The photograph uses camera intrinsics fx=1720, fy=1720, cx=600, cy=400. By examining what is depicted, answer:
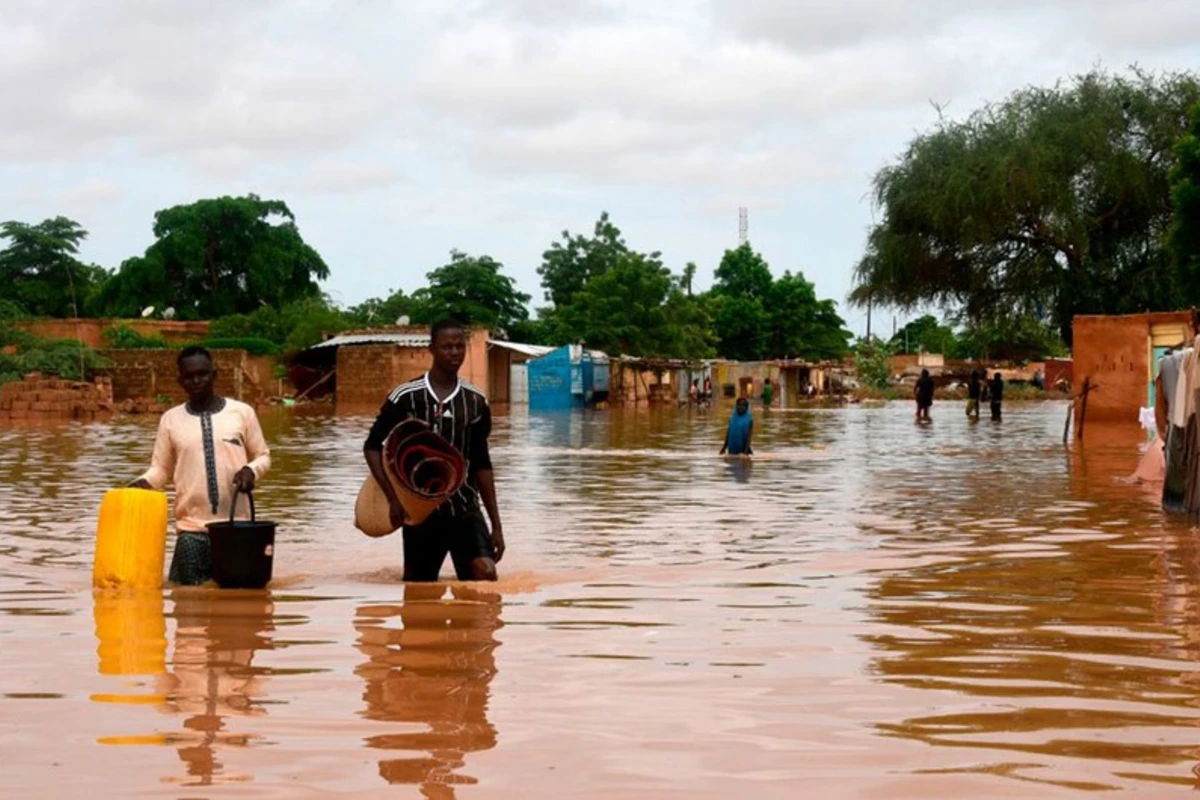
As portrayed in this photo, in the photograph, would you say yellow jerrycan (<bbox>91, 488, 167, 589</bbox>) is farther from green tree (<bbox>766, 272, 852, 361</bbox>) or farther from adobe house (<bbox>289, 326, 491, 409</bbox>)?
green tree (<bbox>766, 272, 852, 361</bbox>)

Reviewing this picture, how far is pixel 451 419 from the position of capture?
8078mm

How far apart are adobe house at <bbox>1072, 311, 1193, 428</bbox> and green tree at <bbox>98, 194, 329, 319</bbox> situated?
2087 inches

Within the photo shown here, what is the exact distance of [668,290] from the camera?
69875 mm

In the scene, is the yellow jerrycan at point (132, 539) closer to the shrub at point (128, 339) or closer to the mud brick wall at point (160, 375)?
the mud brick wall at point (160, 375)

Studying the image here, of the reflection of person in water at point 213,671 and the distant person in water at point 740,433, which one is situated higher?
the distant person in water at point 740,433

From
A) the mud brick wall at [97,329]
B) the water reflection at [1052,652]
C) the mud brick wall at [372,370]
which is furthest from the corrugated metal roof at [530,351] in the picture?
the water reflection at [1052,652]

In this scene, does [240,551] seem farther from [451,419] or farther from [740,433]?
[740,433]

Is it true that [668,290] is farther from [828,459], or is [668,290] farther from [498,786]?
[498,786]

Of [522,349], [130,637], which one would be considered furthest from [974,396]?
[130,637]

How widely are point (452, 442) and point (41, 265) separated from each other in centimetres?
7421

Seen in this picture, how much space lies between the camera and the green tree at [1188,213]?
110ft

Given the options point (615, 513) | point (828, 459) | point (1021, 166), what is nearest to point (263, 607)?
point (615, 513)

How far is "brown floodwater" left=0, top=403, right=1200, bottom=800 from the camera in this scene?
180 inches

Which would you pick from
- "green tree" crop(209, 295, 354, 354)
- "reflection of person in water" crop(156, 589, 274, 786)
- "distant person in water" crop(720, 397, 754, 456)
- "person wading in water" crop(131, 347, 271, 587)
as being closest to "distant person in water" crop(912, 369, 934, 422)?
"distant person in water" crop(720, 397, 754, 456)
